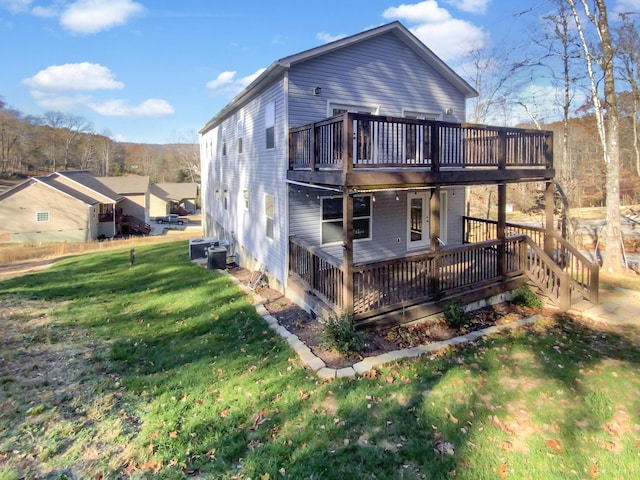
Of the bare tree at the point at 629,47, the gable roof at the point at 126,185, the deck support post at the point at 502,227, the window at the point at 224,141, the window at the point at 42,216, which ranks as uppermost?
the bare tree at the point at 629,47

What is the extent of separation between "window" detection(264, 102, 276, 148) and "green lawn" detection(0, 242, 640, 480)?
4990mm

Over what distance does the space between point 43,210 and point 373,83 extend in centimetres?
3478

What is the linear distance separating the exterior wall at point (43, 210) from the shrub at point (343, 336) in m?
34.9

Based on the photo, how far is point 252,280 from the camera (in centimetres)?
1123

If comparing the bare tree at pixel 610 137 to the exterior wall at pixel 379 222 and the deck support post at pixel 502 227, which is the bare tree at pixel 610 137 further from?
the deck support post at pixel 502 227

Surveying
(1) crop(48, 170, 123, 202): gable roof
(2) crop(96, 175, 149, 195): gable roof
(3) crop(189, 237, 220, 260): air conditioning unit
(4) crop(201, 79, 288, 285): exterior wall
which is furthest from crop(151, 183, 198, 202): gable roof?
(3) crop(189, 237, 220, 260): air conditioning unit

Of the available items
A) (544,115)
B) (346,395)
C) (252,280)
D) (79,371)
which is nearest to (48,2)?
(252,280)

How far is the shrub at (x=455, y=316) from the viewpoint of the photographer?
7.40 meters

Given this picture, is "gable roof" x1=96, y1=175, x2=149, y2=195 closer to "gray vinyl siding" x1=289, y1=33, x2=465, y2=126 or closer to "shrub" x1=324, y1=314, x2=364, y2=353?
"gray vinyl siding" x1=289, y1=33, x2=465, y2=126

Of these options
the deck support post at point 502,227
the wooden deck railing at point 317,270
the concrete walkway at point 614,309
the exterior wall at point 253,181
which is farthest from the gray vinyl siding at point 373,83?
the concrete walkway at point 614,309

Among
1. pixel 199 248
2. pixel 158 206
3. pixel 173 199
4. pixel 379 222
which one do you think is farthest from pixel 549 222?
pixel 173 199

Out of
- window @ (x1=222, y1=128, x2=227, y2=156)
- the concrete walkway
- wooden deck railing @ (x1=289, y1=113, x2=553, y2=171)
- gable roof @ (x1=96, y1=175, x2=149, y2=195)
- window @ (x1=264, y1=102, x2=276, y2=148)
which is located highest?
gable roof @ (x1=96, y1=175, x2=149, y2=195)

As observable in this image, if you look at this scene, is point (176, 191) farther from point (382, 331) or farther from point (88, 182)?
point (382, 331)

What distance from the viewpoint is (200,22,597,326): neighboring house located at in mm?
7270
